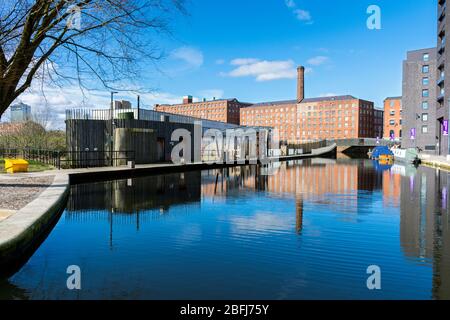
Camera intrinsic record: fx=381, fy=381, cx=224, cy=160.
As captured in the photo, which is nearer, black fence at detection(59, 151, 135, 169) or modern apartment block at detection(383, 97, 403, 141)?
black fence at detection(59, 151, 135, 169)

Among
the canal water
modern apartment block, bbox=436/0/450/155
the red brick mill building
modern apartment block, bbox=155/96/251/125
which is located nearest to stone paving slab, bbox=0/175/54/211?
the canal water

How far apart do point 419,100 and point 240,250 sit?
8544 cm

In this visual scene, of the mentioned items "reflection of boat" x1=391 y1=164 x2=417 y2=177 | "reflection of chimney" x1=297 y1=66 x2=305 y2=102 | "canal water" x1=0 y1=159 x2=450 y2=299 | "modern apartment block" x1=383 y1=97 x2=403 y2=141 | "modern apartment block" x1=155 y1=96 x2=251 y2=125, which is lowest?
"canal water" x1=0 y1=159 x2=450 y2=299

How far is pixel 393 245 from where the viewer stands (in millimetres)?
8047

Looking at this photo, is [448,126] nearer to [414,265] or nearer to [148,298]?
[414,265]

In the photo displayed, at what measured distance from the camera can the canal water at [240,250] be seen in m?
5.52

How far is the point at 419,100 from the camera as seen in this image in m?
81.1

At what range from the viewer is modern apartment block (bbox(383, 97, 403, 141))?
115938 millimetres

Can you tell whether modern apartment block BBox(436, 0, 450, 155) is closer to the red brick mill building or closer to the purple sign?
the purple sign

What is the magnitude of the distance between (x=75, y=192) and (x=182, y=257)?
10672 mm

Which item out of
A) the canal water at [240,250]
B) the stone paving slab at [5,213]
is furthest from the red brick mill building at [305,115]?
the stone paving slab at [5,213]

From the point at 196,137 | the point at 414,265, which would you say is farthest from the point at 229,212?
the point at 196,137

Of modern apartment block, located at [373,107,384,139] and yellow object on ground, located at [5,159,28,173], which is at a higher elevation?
modern apartment block, located at [373,107,384,139]

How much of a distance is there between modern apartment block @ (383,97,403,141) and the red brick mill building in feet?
32.4
